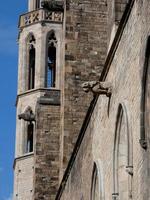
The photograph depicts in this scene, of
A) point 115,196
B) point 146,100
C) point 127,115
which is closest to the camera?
point 146,100

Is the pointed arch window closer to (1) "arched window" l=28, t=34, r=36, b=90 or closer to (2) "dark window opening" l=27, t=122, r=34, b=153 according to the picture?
(2) "dark window opening" l=27, t=122, r=34, b=153

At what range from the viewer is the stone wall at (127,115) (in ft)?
48.2

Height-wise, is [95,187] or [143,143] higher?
[143,143]

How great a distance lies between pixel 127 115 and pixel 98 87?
5.93 feet

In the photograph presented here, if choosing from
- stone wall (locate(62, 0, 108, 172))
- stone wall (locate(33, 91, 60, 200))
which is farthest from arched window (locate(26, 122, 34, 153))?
stone wall (locate(62, 0, 108, 172))

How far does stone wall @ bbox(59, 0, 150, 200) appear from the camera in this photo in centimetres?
1469

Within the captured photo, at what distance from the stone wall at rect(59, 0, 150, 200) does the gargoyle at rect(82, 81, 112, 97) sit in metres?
0.12

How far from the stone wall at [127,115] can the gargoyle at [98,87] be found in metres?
0.12

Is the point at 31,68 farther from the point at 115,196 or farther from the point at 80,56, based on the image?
the point at 115,196

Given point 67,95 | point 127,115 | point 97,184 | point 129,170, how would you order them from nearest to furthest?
point 129,170
point 127,115
point 97,184
point 67,95

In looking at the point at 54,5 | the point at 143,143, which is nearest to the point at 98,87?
the point at 143,143

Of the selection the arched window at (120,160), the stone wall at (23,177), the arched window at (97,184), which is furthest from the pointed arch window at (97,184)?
the stone wall at (23,177)

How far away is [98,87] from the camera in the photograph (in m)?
17.5

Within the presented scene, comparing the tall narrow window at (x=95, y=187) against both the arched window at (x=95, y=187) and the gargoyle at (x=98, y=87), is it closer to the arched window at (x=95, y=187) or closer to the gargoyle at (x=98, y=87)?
the arched window at (x=95, y=187)
